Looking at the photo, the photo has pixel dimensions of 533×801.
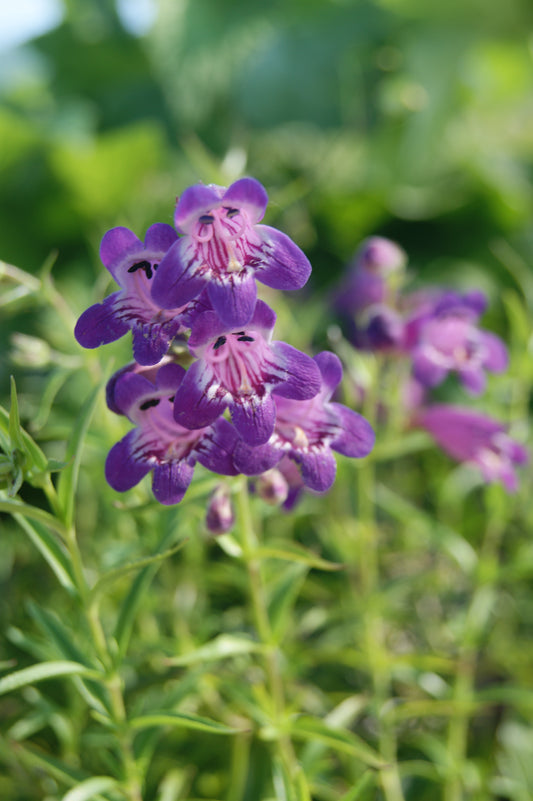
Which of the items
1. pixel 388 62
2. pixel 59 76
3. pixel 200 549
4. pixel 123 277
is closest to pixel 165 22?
pixel 59 76

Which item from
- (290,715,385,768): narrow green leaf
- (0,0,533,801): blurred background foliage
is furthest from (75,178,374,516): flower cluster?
(290,715,385,768): narrow green leaf

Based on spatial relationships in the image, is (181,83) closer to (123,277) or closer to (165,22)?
(165,22)

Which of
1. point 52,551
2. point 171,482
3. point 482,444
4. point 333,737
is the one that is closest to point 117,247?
point 171,482

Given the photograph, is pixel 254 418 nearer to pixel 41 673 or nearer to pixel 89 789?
pixel 41 673

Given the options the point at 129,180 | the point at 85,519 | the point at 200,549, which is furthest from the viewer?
the point at 129,180

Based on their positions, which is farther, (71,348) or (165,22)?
(165,22)

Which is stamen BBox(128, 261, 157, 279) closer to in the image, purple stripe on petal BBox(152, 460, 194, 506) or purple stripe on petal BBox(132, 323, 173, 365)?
purple stripe on petal BBox(132, 323, 173, 365)
